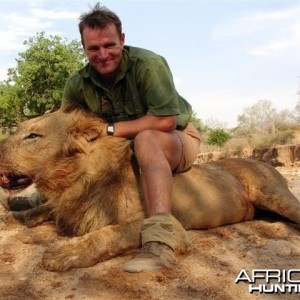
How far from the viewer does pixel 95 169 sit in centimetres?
361

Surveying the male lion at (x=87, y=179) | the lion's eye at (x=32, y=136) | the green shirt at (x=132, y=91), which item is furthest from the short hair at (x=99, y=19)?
the lion's eye at (x=32, y=136)

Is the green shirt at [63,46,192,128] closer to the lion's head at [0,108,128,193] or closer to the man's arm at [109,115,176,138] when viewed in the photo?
the man's arm at [109,115,176,138]

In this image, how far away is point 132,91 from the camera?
3771 mm

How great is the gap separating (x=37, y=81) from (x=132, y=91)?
24664 mm

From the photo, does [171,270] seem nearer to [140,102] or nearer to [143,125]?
[143,125]

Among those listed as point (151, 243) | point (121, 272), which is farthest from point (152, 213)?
point (121, 272)

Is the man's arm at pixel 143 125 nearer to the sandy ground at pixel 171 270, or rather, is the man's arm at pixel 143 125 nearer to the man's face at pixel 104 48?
the man's face at pixel 104 48

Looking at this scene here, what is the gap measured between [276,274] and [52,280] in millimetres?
1357

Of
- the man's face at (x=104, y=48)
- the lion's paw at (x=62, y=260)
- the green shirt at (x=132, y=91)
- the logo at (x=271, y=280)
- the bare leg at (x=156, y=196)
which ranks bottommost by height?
the logo at (x=271, y=280)

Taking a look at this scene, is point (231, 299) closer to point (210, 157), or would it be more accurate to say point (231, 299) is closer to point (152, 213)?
point (152, 213)

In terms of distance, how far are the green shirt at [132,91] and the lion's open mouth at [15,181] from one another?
83 cm

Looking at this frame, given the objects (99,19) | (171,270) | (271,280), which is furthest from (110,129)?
(271,280)

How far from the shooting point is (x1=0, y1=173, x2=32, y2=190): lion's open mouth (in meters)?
3.65

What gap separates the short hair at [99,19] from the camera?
3781mm
